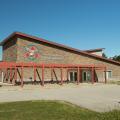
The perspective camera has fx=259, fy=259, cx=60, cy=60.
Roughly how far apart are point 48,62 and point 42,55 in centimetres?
140

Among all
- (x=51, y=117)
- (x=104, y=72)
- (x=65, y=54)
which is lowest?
(x=51, y=117)

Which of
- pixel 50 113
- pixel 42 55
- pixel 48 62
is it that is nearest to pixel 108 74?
pixel 48 62

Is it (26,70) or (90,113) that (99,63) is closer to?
(26,70)

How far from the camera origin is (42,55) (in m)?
38.2

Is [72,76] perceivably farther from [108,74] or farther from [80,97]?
[80,97]

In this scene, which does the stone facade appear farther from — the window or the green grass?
the green grass

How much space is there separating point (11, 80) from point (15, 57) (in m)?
3.34

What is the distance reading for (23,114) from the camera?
1164cm

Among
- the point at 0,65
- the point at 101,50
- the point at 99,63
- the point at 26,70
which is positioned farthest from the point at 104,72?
the point at 0,65

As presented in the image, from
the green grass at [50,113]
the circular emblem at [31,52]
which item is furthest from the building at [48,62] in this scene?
the green grass at [50,113]

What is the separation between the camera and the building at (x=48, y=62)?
119ft

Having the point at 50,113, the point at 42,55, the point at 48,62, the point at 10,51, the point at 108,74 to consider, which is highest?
the point at 10,51

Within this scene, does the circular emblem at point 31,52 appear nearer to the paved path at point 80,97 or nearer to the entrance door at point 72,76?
the entrance door at point 72,76

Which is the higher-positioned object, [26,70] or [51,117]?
[26,70]
